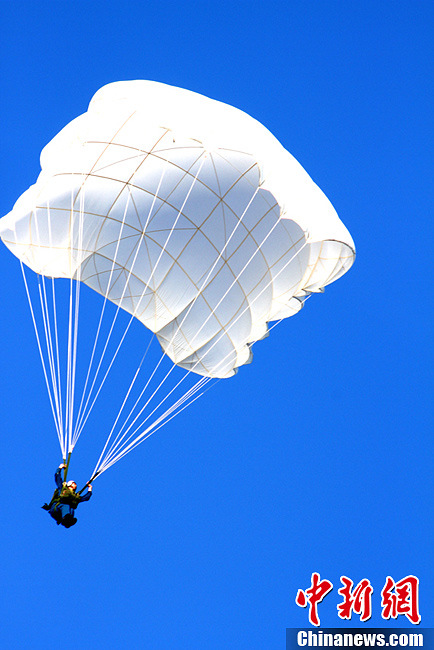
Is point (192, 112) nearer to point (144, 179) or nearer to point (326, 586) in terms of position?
point (144, 179)

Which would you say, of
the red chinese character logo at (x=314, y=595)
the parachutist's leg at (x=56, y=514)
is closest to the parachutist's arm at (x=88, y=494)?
the parachutist's leg at (x=56, y=514)

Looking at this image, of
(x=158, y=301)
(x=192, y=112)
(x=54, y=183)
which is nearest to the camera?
(x=192, y=112)

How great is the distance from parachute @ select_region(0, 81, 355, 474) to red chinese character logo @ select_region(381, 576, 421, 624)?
6035mm

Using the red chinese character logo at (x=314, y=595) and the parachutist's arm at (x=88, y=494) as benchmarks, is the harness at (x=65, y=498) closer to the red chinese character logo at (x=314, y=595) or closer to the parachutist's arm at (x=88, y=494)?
the parachutist's arm at (x=88, y=494)

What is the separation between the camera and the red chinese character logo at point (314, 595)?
1884 cm

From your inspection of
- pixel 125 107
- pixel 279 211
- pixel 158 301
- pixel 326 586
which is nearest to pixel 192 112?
pixel 125 107

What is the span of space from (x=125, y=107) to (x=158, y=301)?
4351 mm

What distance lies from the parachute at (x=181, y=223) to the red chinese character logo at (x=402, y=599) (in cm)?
604

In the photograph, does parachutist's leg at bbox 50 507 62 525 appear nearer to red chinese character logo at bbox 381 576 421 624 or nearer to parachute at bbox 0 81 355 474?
parachute at bbox 0 81 355 474

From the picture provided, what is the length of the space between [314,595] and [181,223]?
28.9 ft

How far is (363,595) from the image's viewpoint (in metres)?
19.4

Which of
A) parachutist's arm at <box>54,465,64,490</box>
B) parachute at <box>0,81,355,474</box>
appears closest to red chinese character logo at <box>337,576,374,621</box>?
parachute at <box>0,81,355,474</box>

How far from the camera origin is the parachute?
1697 cm

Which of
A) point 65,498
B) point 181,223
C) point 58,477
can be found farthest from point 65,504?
point 181,223
